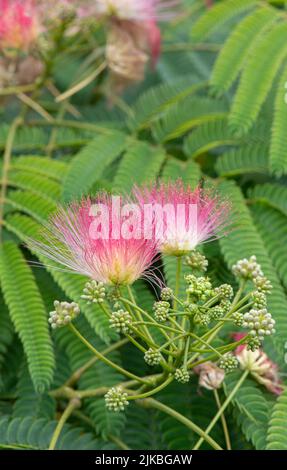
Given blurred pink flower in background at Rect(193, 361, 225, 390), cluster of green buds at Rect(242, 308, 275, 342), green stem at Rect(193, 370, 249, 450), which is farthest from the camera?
blurred pink flower in background at Rect(193, 361, 225, 390)

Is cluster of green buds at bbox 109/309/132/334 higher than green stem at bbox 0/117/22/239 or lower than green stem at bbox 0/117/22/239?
lower

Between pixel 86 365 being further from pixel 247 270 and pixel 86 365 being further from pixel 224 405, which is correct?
pixel 247 270

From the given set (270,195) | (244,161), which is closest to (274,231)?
(270,195)

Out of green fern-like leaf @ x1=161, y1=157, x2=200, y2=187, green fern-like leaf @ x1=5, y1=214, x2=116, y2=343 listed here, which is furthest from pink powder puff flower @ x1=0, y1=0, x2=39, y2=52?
green fern-like leaf @ x1=5, y1=214, x2=116, y2=343

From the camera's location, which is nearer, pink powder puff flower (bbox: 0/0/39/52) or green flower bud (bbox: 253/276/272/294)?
green flower bud (bbox: 253/276/272/294)

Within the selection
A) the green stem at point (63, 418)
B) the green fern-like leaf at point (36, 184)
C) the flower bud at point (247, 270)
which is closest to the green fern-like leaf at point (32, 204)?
the green fern-like leaf at point (36, 184)

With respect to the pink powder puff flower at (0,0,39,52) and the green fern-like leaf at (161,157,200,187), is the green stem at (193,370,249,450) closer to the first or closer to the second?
the green fern-like leaf at (161,157,200,187)
